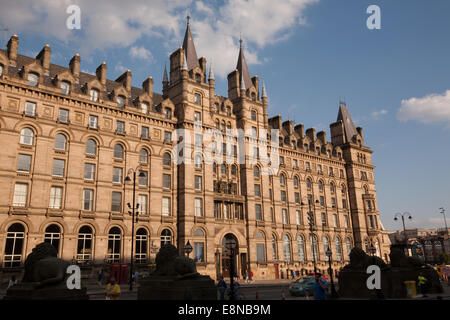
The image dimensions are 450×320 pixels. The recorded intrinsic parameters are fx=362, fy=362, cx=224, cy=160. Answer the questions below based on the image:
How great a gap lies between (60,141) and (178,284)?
2818 centimetres

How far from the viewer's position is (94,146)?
40562 millimetres

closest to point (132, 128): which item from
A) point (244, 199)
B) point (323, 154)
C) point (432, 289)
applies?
point (244, 199)

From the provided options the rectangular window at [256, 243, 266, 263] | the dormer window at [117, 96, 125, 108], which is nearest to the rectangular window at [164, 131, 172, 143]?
the dormer window at [117, 96, 125, 108]

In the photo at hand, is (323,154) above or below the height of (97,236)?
above

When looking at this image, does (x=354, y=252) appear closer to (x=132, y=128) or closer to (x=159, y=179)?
(x=159, y=179)

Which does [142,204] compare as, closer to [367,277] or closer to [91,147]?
[91,147]

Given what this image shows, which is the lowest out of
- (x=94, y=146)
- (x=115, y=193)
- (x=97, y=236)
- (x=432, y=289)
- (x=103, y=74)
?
(x=432, y=289)

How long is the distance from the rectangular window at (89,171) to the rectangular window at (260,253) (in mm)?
24850

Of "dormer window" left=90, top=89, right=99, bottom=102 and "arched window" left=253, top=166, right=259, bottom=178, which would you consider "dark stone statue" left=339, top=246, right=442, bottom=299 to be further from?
"dormer window" left=90, top=89, right=99, bottom=102

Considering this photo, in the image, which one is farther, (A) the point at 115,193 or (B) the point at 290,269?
(B) the point at 290,269

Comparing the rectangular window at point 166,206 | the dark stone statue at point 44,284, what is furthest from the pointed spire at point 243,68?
the dark stone statue at point 44,284
